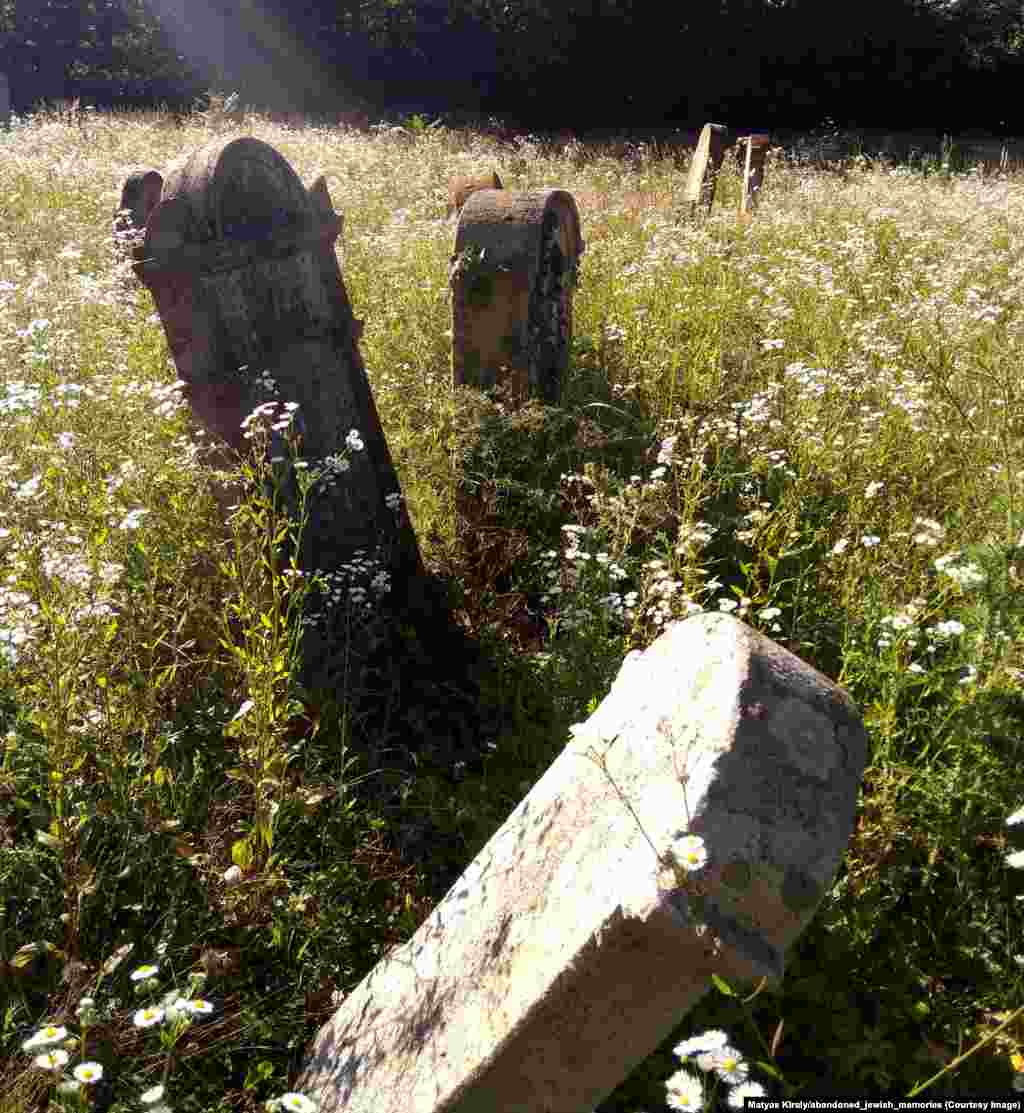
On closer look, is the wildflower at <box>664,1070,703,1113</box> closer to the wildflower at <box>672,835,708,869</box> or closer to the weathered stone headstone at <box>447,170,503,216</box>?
the wildflower at <box>672,835,708,869</box>

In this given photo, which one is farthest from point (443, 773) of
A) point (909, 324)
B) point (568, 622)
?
point (909, 324)

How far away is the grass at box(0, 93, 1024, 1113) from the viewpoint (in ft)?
6.91

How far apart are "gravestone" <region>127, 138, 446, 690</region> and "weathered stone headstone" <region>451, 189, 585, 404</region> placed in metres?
0.89

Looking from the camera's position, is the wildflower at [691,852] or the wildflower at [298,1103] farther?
the wildflower at [298,1103]

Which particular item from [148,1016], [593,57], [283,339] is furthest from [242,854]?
[593,57]

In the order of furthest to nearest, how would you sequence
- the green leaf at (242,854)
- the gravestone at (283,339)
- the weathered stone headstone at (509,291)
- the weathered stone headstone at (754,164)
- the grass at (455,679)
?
the weathered stone headstone at (754,164)
the weathered stone headstone at (509,291)
the gravestone at (283,339)
the green leaf at (242,854)
the grass at (455,679)

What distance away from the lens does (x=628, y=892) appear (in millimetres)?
1438

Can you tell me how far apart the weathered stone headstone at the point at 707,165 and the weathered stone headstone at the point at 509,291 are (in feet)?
16.3

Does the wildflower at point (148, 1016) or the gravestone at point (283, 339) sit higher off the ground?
the gravestone at point (283, 339)

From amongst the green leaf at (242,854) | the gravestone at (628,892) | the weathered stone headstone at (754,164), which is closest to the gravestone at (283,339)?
the green leaf at (242,854)

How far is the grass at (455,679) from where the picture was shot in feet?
6.91

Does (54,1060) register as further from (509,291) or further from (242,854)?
(509,291)

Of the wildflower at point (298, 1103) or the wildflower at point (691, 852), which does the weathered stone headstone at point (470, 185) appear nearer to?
the wildflower at point (691, 852)

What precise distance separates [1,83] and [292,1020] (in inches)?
793
